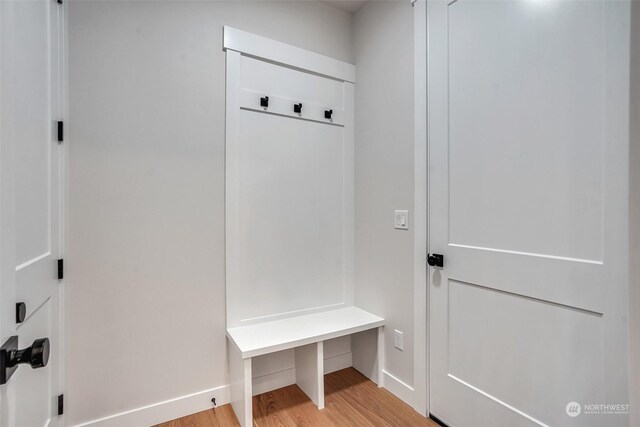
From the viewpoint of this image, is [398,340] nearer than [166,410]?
No

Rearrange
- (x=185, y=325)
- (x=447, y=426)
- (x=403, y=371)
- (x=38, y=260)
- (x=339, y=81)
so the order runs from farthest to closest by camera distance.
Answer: (x=339, y=81) → (x=403, y=371) → (x=185, y=325) → (x=447, y=426) → (x=38, y=260)

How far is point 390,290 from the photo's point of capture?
2.15 meters

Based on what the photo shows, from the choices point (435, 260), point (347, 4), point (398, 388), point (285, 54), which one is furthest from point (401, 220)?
point (347, 4)

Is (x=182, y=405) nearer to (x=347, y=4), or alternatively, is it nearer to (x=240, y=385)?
(x=240, y=385)

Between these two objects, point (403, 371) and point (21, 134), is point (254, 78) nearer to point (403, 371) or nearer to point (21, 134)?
point (21, 134)

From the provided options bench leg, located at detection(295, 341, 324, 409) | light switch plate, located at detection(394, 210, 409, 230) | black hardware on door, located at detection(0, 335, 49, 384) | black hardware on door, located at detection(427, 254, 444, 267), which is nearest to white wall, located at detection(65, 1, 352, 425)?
bench leg, located at detection(295, 341, 324, 409)

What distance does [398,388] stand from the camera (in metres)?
2.08

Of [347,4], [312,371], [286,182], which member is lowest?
[312,371]

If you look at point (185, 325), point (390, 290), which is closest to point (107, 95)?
point (185, 325)

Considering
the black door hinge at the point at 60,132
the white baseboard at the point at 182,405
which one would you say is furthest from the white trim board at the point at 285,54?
the white baseboard at the point at 182,405

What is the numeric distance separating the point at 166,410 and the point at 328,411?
3.05 ft

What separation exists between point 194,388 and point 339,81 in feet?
7.45

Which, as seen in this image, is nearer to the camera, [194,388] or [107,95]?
[107,95]

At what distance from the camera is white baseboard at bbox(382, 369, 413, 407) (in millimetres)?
1995
